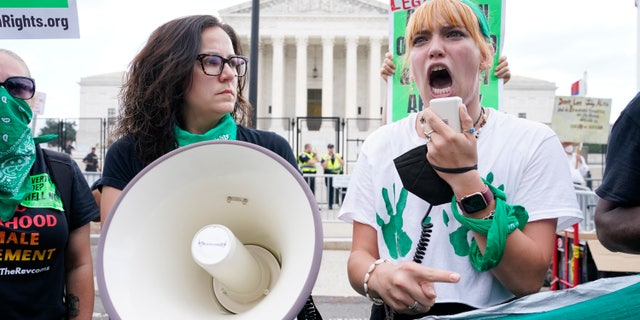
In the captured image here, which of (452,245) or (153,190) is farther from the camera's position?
(452,245)

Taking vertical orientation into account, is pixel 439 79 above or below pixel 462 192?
above

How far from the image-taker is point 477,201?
1.27 m

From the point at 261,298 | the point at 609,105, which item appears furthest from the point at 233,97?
the point at 609,105

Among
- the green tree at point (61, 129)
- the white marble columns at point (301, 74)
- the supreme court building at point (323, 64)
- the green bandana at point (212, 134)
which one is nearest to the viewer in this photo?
the green bandana at point (212, 134)

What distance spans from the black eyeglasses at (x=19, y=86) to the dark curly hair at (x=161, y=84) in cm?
33

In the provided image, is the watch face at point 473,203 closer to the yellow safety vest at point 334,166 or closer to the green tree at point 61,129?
the yellow safety vest at point 334,166

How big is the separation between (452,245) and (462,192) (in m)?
0.25

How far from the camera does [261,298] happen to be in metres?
1.33

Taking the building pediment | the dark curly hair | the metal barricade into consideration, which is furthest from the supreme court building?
the dark curly hair

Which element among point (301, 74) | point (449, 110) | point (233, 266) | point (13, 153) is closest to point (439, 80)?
point (449, 110)

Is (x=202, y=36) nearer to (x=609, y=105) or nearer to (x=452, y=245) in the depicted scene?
(x=452, y=245)

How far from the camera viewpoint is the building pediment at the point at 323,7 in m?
48.3

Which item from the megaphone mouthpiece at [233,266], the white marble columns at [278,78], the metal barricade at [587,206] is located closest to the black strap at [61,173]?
the megaphone mouthpiece at [233,266]

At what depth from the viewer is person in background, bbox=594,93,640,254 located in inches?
62.9
